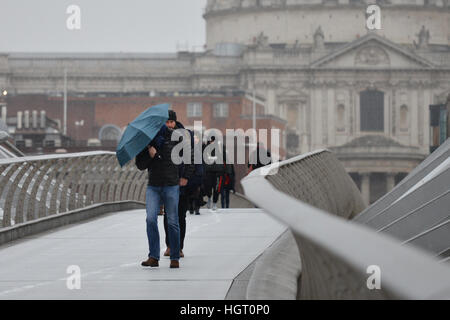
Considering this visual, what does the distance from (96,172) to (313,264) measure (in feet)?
49.2

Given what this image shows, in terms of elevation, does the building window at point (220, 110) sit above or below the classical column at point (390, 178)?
above

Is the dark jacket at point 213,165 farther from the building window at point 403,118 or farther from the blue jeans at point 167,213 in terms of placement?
the building window at point 403,118

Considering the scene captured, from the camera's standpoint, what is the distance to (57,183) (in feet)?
59.0

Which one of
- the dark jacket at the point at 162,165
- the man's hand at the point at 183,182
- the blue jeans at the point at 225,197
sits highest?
the dark jacket at the point at 162,165

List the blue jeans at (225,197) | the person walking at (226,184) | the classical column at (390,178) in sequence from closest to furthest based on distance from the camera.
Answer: the person walking at (226,184) < the blue jeans at (225,197) < the classical column at (390,178)

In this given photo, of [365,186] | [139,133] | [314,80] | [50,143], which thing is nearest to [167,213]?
[139,133]

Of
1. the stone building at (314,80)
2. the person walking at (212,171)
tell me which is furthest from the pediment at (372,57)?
the person walking at (212,171)

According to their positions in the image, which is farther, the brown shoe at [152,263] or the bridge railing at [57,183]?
the bridge railing at [57,183]

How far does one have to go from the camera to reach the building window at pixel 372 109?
119250 millimetres

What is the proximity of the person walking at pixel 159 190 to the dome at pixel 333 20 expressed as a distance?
116522 mm

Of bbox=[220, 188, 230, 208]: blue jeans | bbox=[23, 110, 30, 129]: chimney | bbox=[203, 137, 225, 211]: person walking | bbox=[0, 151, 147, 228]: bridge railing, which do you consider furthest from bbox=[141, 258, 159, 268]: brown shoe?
bbox=[23, 110, 30, 129]: chimney

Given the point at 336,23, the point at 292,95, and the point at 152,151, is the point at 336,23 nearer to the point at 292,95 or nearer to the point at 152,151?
the point at 292,95

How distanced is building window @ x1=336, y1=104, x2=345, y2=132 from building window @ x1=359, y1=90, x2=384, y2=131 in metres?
1.79

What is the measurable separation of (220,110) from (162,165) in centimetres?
A: 8015
